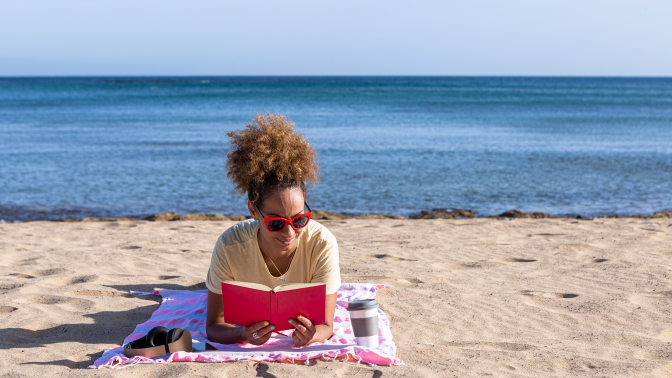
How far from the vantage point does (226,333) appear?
132 inches

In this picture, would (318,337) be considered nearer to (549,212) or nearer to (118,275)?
(118,275)

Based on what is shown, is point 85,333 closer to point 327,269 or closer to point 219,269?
point 219,269

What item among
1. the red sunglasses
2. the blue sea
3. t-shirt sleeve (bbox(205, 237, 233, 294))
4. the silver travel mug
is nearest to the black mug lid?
the silver travel mug

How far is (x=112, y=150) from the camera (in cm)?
1650

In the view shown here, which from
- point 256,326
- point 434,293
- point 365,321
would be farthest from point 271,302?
point 434,293

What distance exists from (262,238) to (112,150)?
578 inches

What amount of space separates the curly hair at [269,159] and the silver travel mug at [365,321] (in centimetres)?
Result: 75

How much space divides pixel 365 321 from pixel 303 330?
386 millimetres

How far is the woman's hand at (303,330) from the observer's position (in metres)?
3.17

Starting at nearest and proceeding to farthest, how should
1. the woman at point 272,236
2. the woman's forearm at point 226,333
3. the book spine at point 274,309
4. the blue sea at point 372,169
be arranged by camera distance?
1. the book spine at point 274,309
2. the woman at point 272,236
3. the woman's forearm at point 226,333
4. the blue sea at point 372,169

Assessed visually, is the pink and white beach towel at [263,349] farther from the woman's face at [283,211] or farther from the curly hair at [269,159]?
the curly hair at [269,159]

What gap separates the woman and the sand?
28 centimetres

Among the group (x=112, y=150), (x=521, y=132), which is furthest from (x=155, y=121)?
(x=521, y=132)

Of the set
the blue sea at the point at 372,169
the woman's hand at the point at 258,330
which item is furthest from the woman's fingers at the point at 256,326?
the blue sea at the point at 372,169
